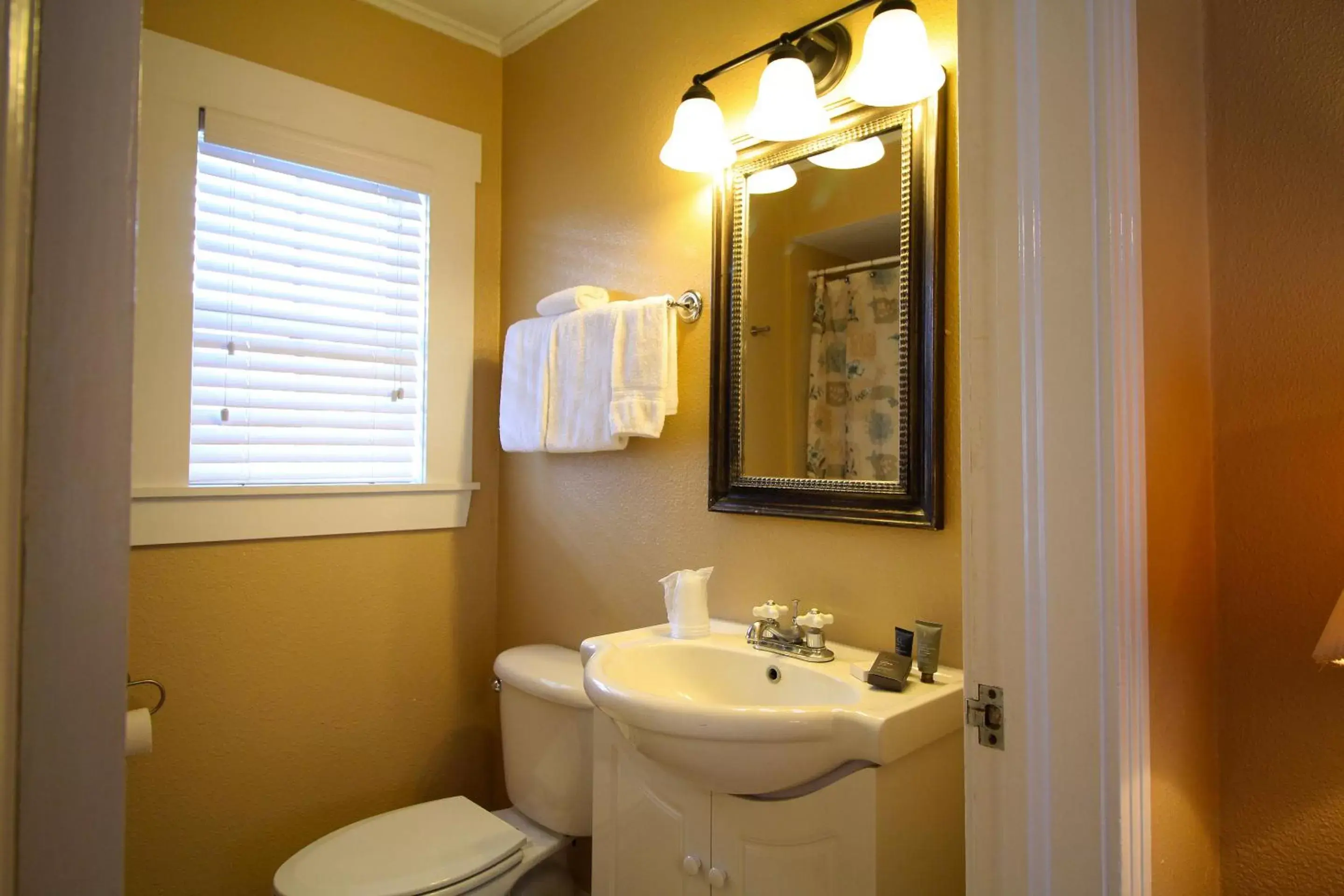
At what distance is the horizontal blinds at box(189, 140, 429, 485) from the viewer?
1809 mm

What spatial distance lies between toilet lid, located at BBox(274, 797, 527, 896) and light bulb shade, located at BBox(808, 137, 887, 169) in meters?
1.53

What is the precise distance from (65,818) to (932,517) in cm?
119

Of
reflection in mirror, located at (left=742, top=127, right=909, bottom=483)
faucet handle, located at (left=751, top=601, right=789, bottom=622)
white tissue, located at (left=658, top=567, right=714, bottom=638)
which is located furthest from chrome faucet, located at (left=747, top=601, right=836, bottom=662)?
reflection in mirror, located at (left=742, top=127, right=909, bottom=483)

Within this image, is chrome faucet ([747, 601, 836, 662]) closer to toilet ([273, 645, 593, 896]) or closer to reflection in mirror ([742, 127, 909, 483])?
reflection in mirror ([742, 127, 909, 483])

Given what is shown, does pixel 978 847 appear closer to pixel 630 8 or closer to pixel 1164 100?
pixel 1164 100

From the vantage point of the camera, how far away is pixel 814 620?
A: 1378 mm

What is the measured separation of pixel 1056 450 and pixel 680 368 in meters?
1.08

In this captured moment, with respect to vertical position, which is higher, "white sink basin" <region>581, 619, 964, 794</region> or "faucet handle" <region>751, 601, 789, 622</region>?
"faucet handle" <region>751, 601, 789, 622</region>

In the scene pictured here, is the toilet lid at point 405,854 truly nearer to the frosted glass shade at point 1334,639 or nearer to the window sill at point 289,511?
the window sill at point 289,511

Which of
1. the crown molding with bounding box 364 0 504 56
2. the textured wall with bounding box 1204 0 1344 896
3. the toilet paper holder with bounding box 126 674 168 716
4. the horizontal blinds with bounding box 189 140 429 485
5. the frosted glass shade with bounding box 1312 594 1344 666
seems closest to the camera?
the frosted glass shade with bounding box 1312 594 1344 666

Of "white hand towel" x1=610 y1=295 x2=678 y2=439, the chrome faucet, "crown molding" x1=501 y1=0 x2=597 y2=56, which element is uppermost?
"crown molding" x1=501 y1=0 x2=597 y2=56

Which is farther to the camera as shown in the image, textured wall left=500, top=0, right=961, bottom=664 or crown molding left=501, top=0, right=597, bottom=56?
crown molding left=501, top=0, right=597, bottom=56

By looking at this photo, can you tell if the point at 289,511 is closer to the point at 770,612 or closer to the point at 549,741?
the point at 549,741

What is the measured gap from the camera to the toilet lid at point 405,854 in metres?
1.46
